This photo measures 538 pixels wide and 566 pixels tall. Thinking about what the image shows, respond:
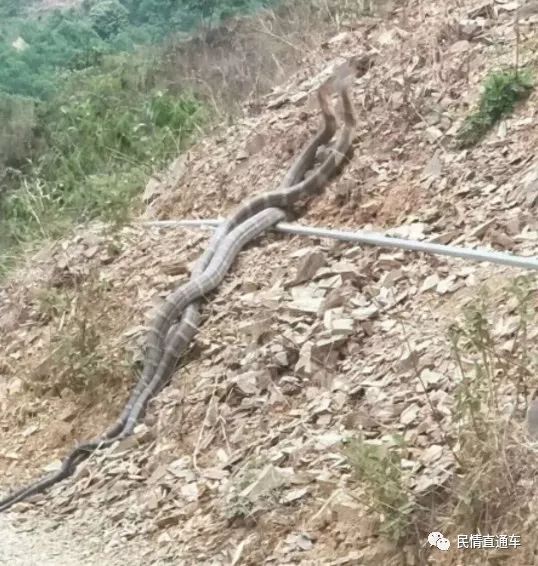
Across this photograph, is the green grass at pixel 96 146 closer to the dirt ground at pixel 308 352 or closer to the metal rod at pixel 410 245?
the dirt ground at pixel 308 352

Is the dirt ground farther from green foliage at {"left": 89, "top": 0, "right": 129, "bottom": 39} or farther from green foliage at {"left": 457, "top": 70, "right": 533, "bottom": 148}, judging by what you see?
green foliage at {"left": 89, "top": 0, "right": 129, "bottom": 39}

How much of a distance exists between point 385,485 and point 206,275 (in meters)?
2.27

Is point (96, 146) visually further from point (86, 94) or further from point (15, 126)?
point (15, 126)

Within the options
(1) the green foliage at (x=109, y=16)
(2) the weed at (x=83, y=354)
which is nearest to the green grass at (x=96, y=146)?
(1) the green foliage at (x=109, y=16)

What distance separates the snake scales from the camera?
4594 millimetres

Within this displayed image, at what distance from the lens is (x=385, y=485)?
3.05 metres

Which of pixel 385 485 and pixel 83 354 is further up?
pixel 385 485

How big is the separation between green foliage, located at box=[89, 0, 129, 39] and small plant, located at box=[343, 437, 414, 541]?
733cm

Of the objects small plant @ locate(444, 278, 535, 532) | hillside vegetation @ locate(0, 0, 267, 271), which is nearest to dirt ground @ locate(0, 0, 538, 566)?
small plant @ locate(444, 278, 535, 532)

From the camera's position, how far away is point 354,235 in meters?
4.72

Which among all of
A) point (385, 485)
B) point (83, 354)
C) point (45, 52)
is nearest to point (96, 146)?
point (45, 52)

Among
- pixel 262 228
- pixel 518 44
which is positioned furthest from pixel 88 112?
pixel 518 44

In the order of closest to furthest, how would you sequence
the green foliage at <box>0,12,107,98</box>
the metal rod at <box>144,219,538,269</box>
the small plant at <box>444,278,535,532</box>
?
the small plant at <box>444,278,535,532</box> → the metal rod at <box>144,219,538,269</box> → the green foliage at <box>0,12,107,98</box>

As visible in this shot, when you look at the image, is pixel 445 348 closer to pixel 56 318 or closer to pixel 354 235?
pixel 354 235
